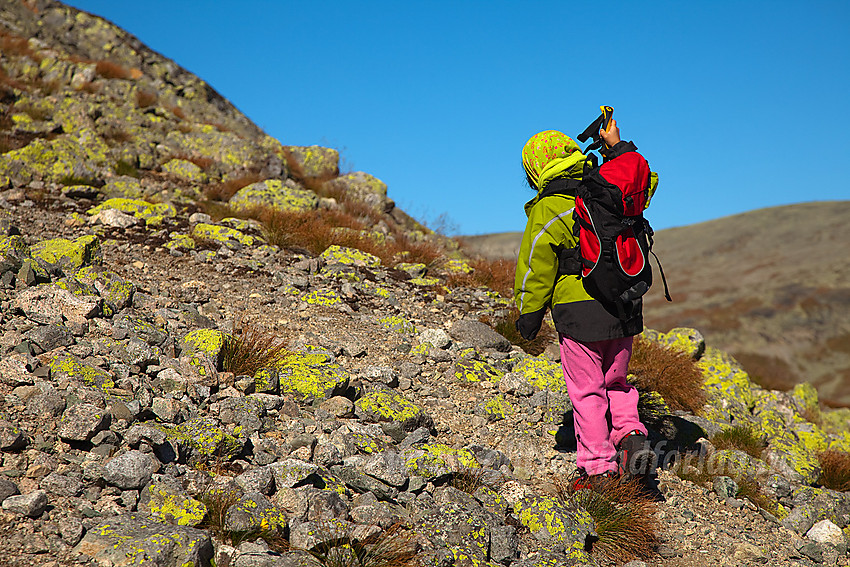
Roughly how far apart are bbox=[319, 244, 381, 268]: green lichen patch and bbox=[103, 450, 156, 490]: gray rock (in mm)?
5304

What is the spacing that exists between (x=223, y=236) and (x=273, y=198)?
7.34 feet

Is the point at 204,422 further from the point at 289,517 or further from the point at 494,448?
the point at 494,448

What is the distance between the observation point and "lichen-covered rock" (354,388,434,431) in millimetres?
4707

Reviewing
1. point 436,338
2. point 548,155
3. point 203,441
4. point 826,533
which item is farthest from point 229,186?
point 826,533

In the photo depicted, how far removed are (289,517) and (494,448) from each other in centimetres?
221

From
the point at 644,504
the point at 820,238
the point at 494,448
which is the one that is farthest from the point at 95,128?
the point at 820,238

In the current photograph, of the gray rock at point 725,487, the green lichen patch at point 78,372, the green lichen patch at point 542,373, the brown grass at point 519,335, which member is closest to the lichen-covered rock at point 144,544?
the green lichen patch at point 78,372

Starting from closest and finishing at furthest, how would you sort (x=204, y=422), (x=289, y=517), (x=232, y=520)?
(x=232, y=520)
(x=289, y=517)
(x=204, y=422)

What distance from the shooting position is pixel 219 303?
6500mm

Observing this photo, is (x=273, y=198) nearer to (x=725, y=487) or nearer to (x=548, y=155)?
(x=548, y=155)

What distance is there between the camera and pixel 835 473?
Result: 21.7ft

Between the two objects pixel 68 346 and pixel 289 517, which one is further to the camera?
pixel 68 346

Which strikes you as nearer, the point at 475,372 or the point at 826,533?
the point at 826,533

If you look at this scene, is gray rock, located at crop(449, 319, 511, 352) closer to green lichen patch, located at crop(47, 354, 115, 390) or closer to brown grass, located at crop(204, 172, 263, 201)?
green lichen patch, located at crop(47, 354, 115, 390)
